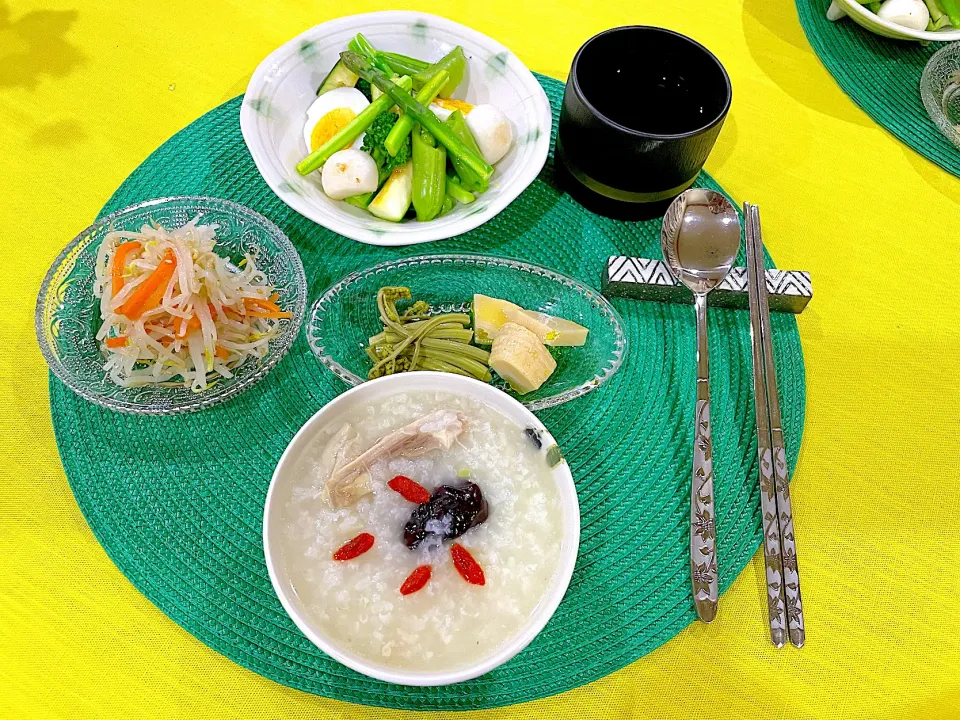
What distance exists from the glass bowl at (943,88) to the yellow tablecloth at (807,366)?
0.11 meters

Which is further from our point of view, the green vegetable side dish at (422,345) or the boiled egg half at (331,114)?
the boiled egg half at (331,114)

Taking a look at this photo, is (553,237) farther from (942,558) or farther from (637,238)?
(942,558)

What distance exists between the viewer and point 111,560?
3.67 feet

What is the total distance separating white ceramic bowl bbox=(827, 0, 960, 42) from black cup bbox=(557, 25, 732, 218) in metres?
0.69

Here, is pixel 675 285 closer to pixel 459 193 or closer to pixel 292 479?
pixel 459 193

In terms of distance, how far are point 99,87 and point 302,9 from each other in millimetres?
553

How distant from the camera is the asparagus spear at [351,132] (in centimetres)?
131

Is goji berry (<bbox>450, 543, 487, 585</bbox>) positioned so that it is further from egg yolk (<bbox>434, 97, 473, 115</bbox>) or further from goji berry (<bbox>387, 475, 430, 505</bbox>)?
egg yolk (<bbox>434, 97, 473, 115</bbox>)

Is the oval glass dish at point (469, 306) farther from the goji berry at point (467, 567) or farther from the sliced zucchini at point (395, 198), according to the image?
the goji berry at point (467, 567)

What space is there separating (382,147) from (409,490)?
0.70 m

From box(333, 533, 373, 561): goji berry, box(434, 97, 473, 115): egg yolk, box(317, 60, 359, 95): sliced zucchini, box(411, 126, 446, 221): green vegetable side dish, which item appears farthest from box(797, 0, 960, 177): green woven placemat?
box(333, 533, 373, 561): goji berry

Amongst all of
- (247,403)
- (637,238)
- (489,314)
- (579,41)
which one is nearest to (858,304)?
(637,238)

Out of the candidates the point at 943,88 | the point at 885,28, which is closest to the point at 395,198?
the point at 885,28

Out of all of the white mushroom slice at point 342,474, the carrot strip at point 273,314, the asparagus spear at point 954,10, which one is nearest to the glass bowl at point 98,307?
the carrot strip at point 273,314
